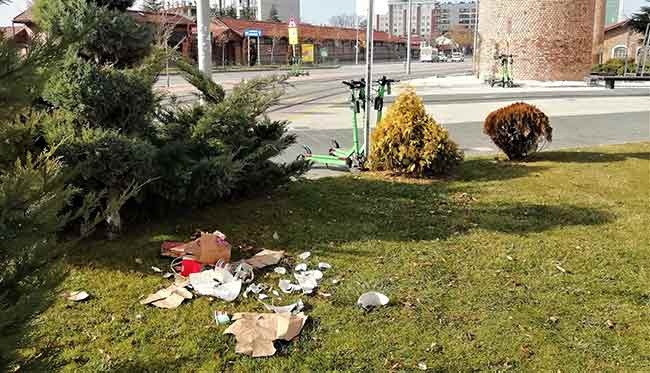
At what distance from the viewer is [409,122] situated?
6.80 m

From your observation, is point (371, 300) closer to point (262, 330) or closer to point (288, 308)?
point (288, 308)

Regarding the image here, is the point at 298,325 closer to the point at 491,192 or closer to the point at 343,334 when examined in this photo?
the point at 343,334

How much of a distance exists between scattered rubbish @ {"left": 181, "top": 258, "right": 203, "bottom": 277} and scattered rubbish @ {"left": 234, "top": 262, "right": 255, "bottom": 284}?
10.7 inches

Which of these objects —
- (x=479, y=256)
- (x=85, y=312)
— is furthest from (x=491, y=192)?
(x=85, y=312)

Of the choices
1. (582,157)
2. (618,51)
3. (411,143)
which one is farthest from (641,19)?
(411,143)

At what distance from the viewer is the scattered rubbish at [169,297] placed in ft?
11.7

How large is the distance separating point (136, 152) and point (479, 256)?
2.71m

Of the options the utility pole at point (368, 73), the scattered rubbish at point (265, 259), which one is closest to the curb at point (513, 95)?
the utility pole at point (368, 73)

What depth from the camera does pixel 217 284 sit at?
379 centimetres

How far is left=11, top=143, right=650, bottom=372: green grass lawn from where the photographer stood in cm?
300

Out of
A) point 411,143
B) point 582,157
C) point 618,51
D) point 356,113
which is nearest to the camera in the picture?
point 411,143

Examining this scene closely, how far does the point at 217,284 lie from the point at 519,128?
561cm

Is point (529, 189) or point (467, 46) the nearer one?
point (529, 189)

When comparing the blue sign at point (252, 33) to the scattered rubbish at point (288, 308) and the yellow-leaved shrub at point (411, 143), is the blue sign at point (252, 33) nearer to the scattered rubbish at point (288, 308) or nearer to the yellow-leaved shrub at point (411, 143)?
the yellow-leaved shrub at point (411, 143)
